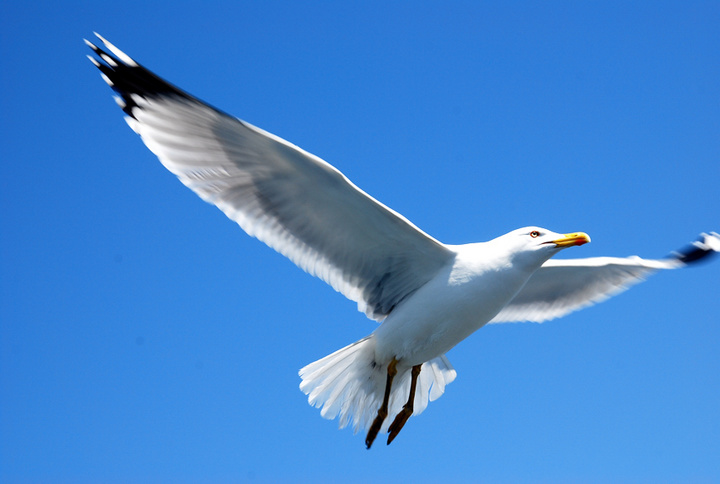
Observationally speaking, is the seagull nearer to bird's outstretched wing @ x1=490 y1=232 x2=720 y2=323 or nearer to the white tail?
the white tail

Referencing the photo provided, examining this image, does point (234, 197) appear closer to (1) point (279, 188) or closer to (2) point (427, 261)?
(1) point (279, 188)

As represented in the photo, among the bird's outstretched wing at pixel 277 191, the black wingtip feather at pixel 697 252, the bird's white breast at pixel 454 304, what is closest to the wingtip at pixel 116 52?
the bird's outstretched wing at pixel 277 191

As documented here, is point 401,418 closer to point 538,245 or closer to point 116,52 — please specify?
point 538,245

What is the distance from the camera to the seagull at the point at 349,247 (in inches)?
163

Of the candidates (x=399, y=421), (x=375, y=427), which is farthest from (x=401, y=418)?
(x=375, y=427)

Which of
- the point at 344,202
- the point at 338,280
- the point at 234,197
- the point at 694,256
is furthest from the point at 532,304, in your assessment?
the point at 234,197

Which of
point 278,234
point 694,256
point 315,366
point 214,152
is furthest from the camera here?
point 694,256

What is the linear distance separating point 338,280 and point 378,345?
0.49m

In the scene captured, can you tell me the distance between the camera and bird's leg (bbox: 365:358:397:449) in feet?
15.2

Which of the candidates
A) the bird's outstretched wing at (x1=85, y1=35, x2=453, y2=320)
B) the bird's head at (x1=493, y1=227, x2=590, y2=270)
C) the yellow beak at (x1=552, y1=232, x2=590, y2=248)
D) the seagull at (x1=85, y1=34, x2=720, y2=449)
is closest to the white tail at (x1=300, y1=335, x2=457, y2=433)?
the seagull at (x1=85, y1=34, x2=720, y2=449)

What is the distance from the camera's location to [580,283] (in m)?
5.52

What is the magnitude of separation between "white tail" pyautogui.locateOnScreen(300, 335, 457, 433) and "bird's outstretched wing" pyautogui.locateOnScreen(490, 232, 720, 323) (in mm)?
1125

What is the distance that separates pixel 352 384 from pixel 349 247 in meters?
0.92

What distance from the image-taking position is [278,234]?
14.8 feet
